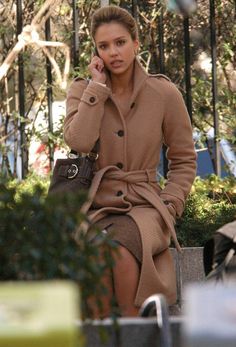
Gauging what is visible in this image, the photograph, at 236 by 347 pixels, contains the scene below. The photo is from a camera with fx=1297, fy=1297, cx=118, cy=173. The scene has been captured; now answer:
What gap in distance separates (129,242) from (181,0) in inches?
136

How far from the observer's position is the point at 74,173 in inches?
211

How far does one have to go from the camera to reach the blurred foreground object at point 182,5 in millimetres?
8250

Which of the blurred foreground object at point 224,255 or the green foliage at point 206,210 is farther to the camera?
the green foliage at point 206,210

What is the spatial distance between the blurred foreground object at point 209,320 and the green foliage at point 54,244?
104cm

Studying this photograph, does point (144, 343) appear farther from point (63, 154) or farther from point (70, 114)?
point (63, 154)

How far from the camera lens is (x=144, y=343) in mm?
2838

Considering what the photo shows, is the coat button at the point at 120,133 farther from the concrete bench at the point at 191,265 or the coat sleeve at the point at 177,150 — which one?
the concrete bench at the point at 191,265

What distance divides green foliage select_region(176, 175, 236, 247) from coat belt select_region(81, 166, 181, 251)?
121cm

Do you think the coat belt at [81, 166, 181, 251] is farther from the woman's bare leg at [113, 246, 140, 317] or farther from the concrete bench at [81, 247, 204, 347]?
the concrete bench at [81, 247, 204, 347]

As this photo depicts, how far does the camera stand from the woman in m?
5.11

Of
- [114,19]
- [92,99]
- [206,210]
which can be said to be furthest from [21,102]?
[92,99]

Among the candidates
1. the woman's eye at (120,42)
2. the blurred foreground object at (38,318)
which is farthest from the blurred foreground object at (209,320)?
the woman's eye at (120,42)

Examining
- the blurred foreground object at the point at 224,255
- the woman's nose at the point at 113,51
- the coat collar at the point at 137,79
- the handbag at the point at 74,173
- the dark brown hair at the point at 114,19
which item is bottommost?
the blurred foreground object at the point at 224,255

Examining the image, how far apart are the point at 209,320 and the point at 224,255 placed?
2378 millimetres
